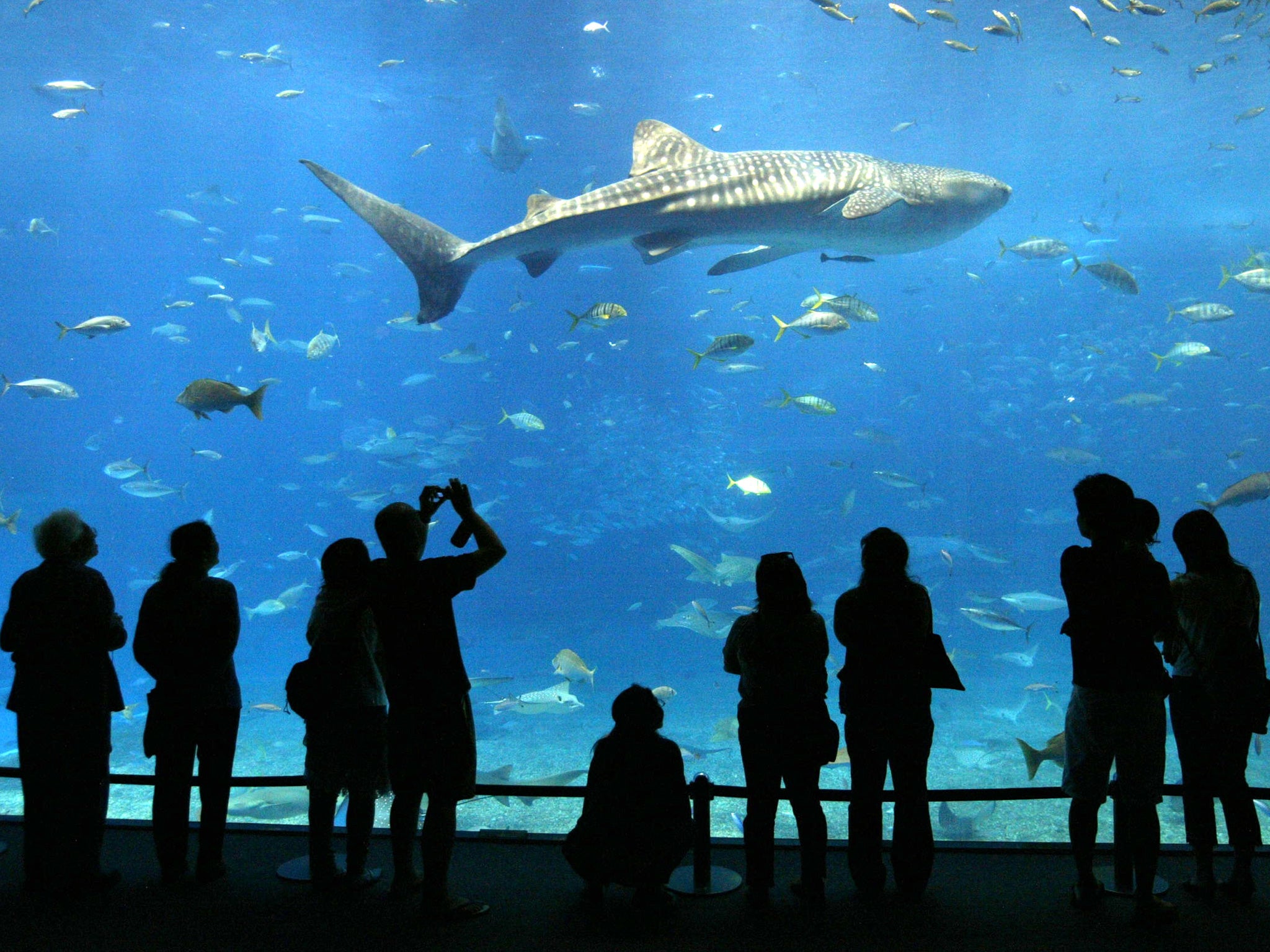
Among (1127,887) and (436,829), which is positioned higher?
(436,829)

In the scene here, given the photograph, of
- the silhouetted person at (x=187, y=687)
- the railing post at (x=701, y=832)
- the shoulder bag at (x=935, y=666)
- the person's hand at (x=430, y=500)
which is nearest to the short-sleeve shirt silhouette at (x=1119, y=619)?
the shoulder bag at (x=935, y=666)

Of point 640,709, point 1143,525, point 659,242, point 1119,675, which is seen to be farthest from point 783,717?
point 659,242

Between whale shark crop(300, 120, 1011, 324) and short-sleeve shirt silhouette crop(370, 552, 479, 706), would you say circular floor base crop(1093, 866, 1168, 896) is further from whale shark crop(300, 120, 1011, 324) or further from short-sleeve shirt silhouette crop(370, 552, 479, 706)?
whale shark crop(300, 120, 1011, 324)

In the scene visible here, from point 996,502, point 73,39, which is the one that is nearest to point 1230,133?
point 996,502

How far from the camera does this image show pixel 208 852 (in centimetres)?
315

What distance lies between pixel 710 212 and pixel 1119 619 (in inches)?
183

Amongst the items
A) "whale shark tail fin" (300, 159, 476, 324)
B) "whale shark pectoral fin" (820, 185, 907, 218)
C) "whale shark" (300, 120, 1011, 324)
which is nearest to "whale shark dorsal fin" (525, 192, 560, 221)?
"whale shark" (300, 120, 1011, 324)

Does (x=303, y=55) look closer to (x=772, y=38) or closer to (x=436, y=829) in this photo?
(x=772, y=38)

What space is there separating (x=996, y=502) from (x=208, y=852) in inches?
2011

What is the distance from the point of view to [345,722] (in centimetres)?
299

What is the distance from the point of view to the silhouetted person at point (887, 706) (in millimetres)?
2795

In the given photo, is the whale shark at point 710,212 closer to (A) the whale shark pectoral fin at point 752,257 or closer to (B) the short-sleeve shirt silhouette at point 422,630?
(A) the whale shark pectoral fin at point 752,257

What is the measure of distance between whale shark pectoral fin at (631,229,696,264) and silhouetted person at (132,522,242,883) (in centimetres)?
421

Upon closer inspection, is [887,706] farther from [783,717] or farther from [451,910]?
[451,910]
